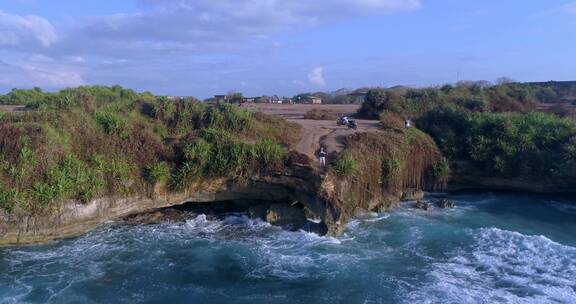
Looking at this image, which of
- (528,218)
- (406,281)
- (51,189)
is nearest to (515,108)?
(528,218)

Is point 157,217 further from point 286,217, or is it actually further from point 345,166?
point 345,166

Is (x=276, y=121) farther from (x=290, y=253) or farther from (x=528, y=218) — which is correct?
(x=528, y=218)

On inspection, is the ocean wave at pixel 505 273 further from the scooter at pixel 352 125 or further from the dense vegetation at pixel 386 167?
the scooter at pixel 352 125

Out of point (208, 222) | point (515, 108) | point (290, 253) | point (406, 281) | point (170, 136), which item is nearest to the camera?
point (406, 281)

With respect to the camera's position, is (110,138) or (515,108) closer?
(110,138)

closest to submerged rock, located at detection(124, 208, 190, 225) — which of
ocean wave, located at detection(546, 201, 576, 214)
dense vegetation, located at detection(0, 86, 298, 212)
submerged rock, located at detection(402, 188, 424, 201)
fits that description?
dense vegetation, located at detection(0, 86, 298, 212)

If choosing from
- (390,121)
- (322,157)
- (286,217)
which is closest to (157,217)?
(286,217)
